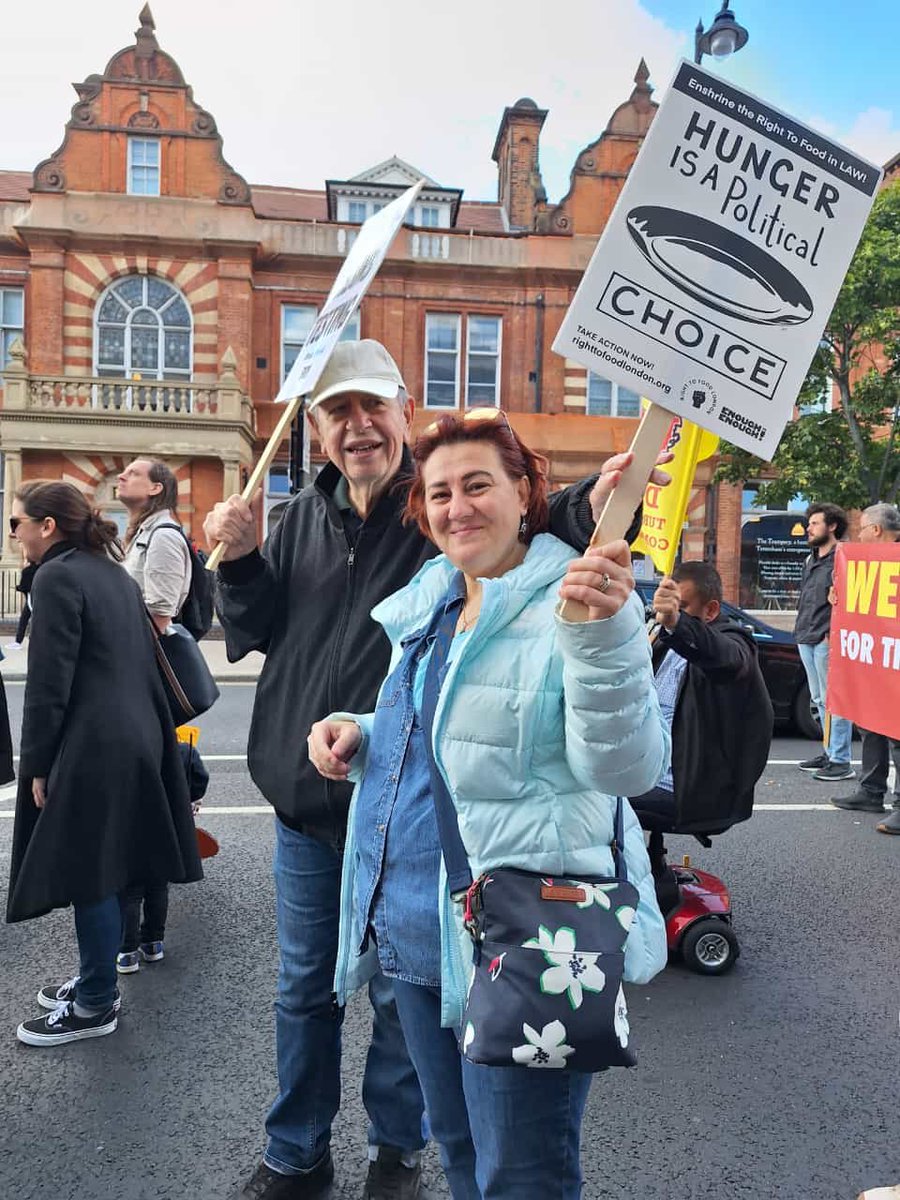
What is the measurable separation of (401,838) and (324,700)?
1.78 feet

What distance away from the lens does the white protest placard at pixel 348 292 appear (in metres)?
2.39

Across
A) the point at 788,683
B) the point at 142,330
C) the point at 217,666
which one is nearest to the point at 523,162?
the point at 142,330

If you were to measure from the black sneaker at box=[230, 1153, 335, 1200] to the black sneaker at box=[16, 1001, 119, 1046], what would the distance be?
1.04 meters

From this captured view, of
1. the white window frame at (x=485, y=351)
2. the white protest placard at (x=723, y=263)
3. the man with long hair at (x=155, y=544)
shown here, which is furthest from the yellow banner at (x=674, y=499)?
the white window frame at (x=485, y=351)

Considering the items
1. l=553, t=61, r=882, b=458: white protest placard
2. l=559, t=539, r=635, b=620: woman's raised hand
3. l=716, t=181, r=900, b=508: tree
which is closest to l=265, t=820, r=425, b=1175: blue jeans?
l=559, t=539, r=635, b=620: woman's raised hand

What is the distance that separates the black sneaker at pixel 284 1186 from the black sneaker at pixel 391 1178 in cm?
12

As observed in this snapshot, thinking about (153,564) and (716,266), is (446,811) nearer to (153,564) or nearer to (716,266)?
(716,266)

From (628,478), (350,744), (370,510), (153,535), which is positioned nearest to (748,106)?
(628,478)

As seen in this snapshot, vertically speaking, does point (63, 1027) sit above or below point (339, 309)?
below

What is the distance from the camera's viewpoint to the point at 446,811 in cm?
162

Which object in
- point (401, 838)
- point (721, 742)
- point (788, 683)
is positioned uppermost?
point (401, 838)

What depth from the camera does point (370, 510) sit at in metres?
2.31

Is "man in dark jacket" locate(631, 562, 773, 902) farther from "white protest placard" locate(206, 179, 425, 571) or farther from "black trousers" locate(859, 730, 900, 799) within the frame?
"black trousers" locate(859, 730, 900, 799)

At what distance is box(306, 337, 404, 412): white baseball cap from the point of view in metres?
2.26
